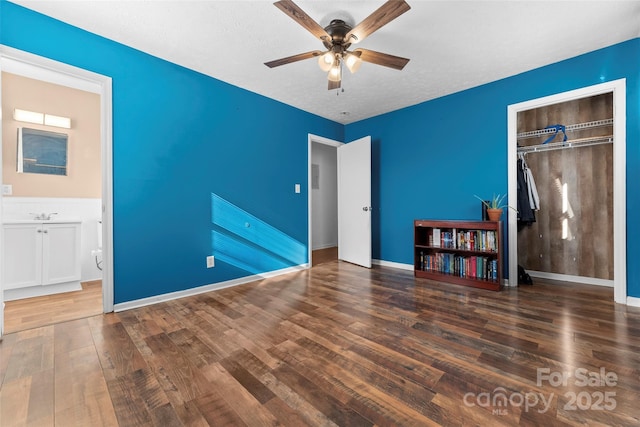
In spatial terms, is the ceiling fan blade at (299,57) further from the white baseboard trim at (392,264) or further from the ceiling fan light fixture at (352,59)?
the white baseboard trim at (392,264)

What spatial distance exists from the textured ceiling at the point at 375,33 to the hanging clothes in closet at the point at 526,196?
1175 mm

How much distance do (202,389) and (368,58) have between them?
8.53 feet

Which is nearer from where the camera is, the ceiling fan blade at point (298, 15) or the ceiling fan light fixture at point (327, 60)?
the ceiling fan blade at point (298, 15)

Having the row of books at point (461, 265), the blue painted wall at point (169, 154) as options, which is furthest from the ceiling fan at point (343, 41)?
the row of books at point (461, 265)

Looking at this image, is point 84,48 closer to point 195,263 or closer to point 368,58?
point 195,263

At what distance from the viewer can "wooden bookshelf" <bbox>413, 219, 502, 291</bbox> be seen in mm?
3026

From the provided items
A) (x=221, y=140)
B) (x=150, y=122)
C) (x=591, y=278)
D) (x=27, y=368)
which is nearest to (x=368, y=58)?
(x=221, y=140)

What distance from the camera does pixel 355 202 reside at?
4.33m

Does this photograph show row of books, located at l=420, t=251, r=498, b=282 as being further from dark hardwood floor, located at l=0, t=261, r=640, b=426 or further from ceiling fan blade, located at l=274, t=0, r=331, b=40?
ceiling fan blade, located at l=274, t=0, r=331, b=40

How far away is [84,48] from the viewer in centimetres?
226

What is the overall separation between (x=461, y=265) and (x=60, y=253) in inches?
187

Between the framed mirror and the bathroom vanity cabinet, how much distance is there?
88cm

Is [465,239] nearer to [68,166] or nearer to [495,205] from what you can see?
[495,205]

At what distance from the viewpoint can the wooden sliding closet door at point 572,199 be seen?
10.3 feet
